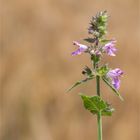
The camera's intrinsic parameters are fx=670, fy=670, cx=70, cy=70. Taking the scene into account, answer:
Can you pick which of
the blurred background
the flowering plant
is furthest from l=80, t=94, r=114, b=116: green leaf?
the blurred background

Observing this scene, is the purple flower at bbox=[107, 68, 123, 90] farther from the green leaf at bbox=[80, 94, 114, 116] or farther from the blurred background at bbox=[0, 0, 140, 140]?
the blurred background at bbox=[0, 0, 140, 140]

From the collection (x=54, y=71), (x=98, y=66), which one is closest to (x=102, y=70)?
(x=98, y=66)

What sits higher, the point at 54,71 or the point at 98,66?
the point at 54,71

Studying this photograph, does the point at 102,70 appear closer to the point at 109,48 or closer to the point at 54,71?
the point at 109,48

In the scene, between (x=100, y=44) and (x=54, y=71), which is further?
(x=54, y=71)

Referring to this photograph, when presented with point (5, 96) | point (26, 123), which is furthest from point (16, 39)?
point (26, 123)

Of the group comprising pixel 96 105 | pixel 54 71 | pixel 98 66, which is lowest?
pixel 96 105

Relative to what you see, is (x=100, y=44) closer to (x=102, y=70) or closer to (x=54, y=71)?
(x=102, y=70)

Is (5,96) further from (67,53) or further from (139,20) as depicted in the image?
(139,20)

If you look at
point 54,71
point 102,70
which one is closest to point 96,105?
point 102,70
